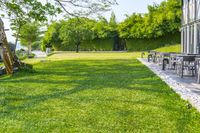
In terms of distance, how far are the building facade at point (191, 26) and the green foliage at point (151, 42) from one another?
15.2 meters

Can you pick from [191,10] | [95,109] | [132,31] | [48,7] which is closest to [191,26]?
[191,10]

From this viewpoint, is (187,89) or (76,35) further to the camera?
(76,35)

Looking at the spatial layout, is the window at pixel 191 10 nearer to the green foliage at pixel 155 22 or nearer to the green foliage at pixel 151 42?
the green foliage at pixel 155 22

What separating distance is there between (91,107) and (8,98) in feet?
6.57

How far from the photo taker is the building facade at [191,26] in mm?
15116

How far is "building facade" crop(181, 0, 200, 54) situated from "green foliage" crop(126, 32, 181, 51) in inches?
597

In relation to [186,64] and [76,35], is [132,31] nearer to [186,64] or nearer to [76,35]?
[76,35]

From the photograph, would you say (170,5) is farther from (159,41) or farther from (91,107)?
(91,107)

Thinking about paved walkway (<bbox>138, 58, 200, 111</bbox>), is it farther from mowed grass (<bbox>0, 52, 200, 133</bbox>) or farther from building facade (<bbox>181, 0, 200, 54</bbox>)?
building facade (<bbox>181, 0, 200, 54</bbox>)

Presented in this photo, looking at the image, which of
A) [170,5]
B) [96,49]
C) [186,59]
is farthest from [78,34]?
[186,59]

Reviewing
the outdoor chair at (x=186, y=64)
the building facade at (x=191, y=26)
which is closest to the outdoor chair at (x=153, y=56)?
the building facade at (x=191, y=26)

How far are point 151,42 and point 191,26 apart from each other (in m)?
18.9

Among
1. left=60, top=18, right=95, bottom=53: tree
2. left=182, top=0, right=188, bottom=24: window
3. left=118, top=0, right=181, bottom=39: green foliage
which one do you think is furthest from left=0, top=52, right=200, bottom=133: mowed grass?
left=60, top=18, right=95, bottom=53: tree

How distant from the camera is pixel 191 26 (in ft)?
54.1
